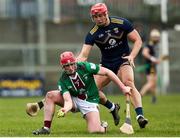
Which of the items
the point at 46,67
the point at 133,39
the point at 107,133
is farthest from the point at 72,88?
the point at 46,67

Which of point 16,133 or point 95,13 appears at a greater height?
point 95,13

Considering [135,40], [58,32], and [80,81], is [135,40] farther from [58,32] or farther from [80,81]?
[58,32]

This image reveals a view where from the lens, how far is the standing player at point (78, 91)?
→ 13.4 metres

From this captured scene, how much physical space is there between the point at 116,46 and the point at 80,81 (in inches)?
58.5

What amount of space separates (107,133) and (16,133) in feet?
4.87

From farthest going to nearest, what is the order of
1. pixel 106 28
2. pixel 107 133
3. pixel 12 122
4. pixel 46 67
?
pixel 46 67 < pixel 12 122 < pixel 106 28 < pixel 107 133

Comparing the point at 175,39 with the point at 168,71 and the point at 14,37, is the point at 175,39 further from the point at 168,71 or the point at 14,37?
the point at 14,37

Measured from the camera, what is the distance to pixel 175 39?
34312 millimetres

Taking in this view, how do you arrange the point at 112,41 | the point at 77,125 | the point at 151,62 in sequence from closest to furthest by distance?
the point at 112,41
the point at 77,125
the point at 151,62

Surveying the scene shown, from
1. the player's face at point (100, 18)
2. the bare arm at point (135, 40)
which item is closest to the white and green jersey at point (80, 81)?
the player's face at point (100, 18)

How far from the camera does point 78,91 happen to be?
1369cm

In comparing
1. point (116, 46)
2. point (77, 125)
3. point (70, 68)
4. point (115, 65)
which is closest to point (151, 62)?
point (77, 125)

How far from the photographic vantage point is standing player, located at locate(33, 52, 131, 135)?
43.8 feet

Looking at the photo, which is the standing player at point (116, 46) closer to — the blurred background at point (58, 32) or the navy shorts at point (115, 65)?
the navy shorts at point (115, 65)
